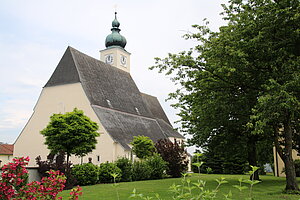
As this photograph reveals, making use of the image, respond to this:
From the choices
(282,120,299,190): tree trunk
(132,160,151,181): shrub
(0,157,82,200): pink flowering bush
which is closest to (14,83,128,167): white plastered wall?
(132,160,151,181): shrub

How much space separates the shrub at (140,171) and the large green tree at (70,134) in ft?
12.4

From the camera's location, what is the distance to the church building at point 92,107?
97.1 ft

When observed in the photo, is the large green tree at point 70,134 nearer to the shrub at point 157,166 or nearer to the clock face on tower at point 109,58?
the shrub at point 157,166

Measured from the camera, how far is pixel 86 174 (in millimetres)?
18375

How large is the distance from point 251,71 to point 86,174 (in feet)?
37.7

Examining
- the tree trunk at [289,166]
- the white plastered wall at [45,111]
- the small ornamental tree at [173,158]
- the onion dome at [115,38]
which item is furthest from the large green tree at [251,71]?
the onion dome at [115,38]

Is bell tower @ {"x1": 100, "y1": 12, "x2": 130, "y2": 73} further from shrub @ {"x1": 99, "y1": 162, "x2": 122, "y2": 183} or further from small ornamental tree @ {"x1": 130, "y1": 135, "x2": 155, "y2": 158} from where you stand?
shrub @ {"x1": 99, "y1": 162, "x2": 122, "y2": 183}

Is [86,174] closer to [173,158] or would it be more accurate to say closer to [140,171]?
[140,171]

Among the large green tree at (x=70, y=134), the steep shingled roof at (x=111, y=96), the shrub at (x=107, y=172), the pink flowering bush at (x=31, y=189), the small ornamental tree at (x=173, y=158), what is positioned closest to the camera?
the pink flowering bush at (x=31, y=189)

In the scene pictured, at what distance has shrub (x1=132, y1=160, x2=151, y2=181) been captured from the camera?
72.0 ft

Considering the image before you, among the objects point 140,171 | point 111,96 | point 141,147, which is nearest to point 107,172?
point 140,171

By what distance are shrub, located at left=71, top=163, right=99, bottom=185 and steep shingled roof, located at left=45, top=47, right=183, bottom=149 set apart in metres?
10.3

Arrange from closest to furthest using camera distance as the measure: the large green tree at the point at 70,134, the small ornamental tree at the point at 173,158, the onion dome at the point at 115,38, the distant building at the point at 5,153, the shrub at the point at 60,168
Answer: the shrub at the point at 60,168 < the large green tree at the point at 70,134 < the small ornamental tree at the point at 173,158 < the distant building at the point at 5,153 < the onion dome at the point at 115,38

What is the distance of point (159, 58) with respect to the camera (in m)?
15.1
